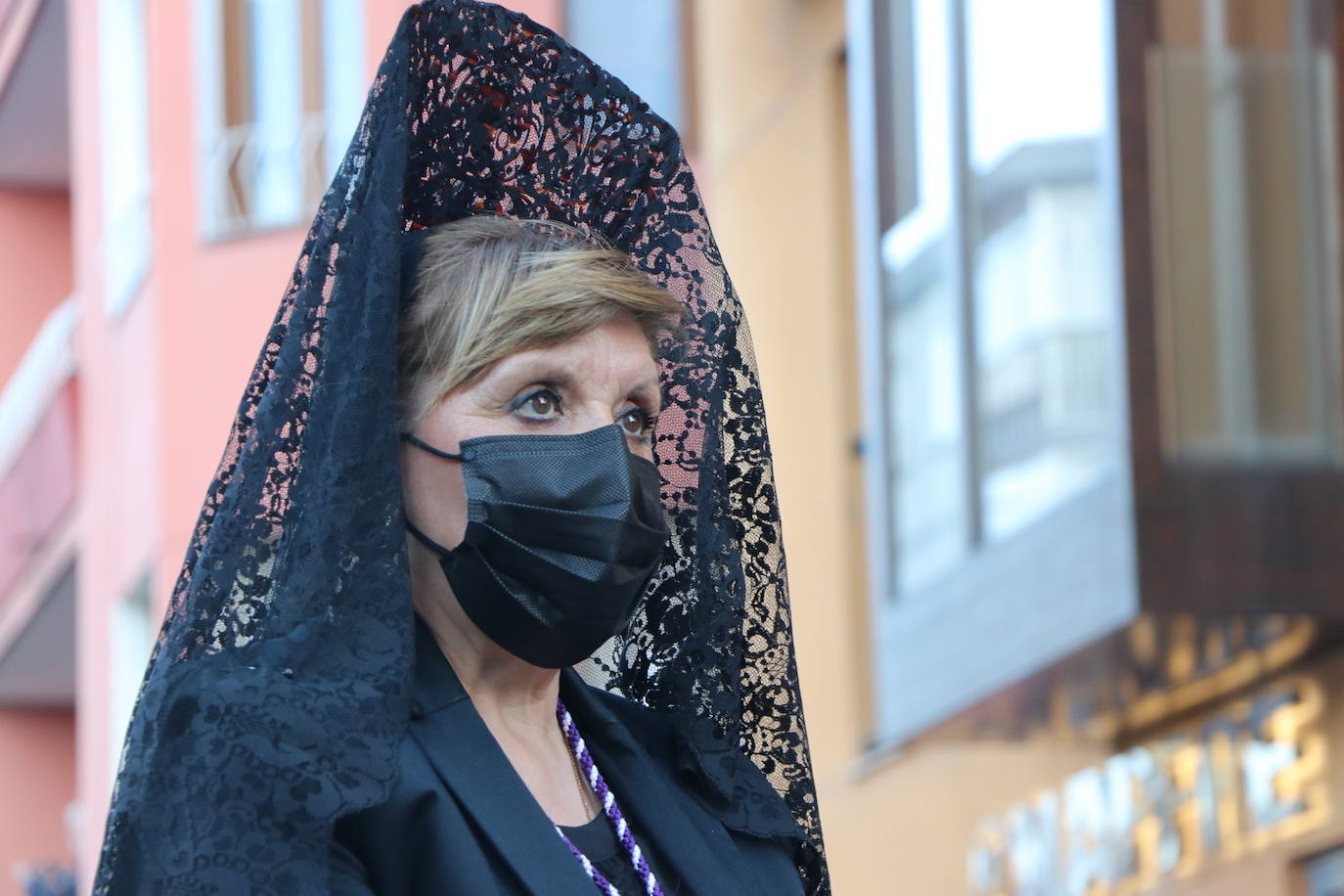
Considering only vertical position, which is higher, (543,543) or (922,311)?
(543,543)

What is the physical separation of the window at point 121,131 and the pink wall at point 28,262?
407 centimetres

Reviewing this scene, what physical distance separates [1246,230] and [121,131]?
9.71m

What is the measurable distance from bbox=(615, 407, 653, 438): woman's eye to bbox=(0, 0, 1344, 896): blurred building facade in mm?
4851

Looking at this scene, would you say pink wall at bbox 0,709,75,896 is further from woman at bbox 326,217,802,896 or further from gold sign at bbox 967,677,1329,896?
woman at bbox 326,217,802,896

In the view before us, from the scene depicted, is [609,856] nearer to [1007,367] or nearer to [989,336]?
[1007,367]

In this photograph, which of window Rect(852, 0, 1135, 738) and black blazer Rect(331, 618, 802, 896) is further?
window Rect(852, 0, 1135, 738)

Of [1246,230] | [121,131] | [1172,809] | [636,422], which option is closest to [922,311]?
[1246,230]

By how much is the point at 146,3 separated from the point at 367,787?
12.8 m

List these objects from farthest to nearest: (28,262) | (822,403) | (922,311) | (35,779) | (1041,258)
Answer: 1. (28,262)
2. (35,779)
3. (822,403)
4. (922,311)
5. (1041,258)

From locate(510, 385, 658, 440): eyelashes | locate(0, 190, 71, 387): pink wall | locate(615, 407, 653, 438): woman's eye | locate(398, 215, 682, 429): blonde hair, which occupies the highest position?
locate(398, 215, 682, 429): blonde hair

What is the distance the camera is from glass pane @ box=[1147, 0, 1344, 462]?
7.46m

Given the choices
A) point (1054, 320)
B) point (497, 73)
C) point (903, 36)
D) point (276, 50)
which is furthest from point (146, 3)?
point (497, 73)

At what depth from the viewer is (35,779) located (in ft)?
63.2

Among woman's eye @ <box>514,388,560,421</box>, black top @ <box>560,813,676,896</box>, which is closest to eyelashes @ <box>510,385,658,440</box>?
woman's eye @ <box>514,388,560,421</box>
